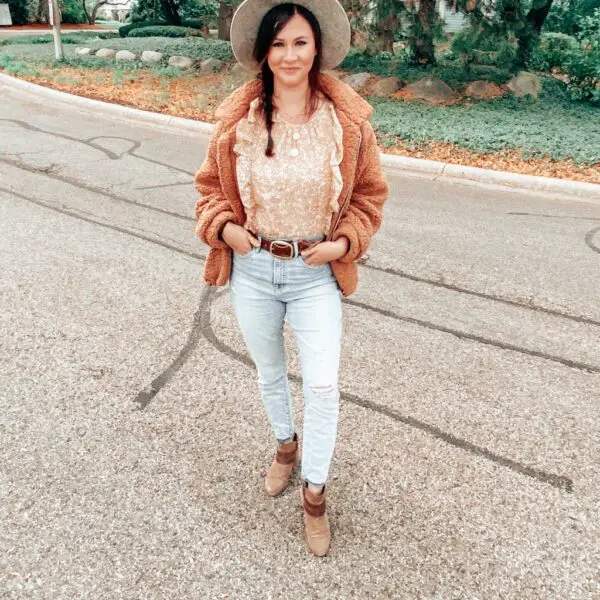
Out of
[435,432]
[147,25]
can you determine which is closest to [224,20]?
[147,25]

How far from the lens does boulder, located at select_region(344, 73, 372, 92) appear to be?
42.1 ft

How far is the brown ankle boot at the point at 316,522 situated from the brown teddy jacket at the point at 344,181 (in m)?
0.86

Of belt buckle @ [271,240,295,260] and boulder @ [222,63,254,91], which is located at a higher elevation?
belt buckle @ [271,240,295,260]

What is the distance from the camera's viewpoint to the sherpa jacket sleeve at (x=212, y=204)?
2184mm

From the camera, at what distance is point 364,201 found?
2.23 meters

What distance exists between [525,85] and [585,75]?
3.99ft

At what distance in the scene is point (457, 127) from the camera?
982cm

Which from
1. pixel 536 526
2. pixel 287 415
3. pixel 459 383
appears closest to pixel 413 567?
pixel 536 526

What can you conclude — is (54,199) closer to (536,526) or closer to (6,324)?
(6,324)

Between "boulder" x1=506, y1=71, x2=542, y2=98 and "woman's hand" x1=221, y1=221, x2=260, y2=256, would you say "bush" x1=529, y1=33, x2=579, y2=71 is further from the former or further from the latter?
"woman's hand" x1=221, y1=221, x2=260, y2=256

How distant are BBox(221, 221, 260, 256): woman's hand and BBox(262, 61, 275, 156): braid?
0.98 feet

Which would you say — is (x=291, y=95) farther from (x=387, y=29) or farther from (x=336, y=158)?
(x=387, y=29)

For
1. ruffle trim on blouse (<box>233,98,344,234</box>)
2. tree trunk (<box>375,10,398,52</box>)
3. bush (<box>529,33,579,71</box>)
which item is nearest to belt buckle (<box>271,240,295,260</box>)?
ruffle trim on blouse (<box>233,98,344,234</box>)

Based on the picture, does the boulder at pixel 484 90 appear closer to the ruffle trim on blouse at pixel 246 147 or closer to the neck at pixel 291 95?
the neck at pixel 291 95
